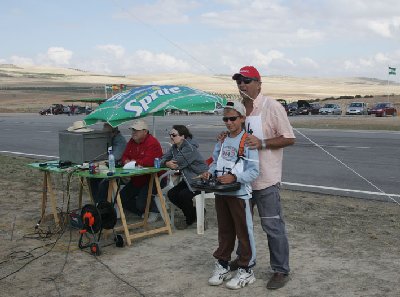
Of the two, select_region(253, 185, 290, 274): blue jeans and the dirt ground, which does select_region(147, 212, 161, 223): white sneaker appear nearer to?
the dirt ground

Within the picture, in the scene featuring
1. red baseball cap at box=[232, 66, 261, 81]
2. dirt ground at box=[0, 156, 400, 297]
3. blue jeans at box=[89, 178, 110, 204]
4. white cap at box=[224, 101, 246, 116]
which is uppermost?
red baseball cap at box=[232, 66, 261, 81]

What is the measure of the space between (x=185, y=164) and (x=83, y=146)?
139cm

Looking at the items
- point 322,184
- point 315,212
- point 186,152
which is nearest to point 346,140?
point 322,184

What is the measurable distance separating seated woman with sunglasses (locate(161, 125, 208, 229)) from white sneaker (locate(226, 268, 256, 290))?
2097 millimetres

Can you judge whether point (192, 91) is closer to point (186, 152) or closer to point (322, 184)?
point (186, 152)

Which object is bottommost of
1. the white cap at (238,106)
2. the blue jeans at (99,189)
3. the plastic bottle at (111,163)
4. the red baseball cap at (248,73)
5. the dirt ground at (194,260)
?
the dirt ground at (194,260)

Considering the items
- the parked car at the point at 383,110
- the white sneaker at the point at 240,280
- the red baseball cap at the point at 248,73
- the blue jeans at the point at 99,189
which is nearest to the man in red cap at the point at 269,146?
the red baseball cap at the point at 248,73

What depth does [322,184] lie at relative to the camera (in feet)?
34.2

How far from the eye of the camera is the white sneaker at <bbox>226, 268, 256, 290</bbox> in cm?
474

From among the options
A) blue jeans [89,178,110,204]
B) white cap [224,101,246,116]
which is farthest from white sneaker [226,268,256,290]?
blue jeans [89,178,110,204]

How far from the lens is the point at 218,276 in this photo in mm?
4879

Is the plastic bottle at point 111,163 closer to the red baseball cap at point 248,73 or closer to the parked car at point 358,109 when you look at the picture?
the red baseball cap at point 248,73

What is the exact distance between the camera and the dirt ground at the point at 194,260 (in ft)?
15.6

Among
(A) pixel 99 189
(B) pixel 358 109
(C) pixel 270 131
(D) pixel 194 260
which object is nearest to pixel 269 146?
(C) pixel 270 131
